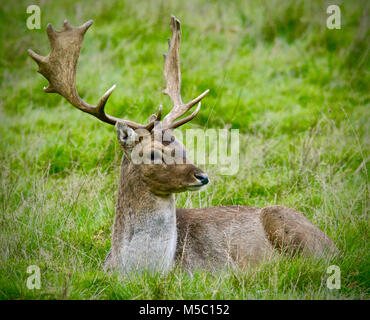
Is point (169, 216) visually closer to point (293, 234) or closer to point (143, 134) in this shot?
point (143, 134)

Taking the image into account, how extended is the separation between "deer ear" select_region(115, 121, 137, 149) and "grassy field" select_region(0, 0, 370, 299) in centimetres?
102

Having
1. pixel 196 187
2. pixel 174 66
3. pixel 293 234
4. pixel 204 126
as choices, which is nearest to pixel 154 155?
pixel 196 187

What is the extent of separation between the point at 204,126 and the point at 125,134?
3400 millimetres

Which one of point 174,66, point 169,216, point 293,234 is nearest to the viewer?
point 169,216

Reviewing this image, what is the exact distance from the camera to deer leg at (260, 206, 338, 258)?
534 cm

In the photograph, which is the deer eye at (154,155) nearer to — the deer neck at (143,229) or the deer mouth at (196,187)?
the deer neck at (143,229)

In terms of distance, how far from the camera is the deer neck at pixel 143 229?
4.93 meters

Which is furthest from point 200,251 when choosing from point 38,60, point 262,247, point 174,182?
point 38,60

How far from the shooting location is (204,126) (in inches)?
327

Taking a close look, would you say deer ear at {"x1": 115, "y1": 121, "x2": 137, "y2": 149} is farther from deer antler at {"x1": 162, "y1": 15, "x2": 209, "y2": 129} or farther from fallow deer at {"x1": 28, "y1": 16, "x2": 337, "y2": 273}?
deer antler at {"x1": 162, "y1": 15, "x2": 209, "y2": 129}

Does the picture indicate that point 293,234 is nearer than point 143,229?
No

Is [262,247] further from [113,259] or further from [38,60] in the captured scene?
[38,60]

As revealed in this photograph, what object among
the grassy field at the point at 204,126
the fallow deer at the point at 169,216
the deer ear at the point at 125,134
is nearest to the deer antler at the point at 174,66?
the fallow deer at the point at 169,216

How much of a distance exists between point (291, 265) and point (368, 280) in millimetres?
682
